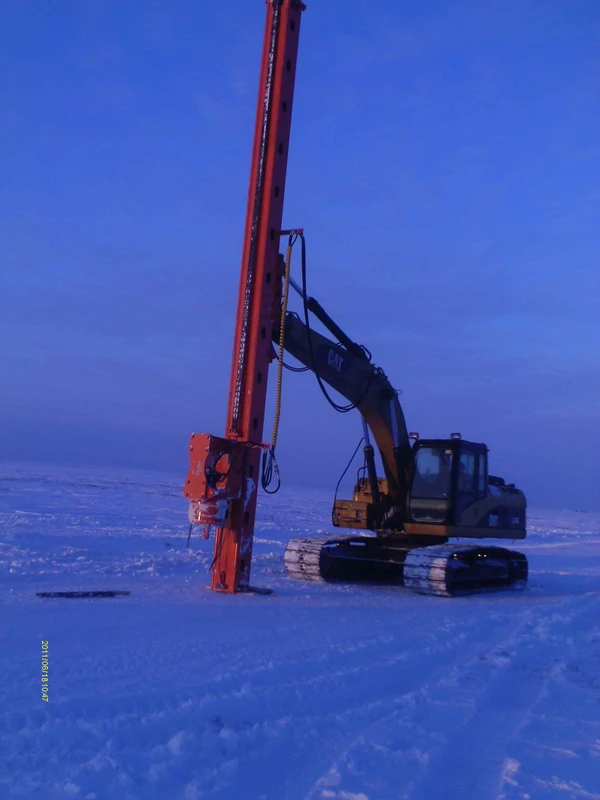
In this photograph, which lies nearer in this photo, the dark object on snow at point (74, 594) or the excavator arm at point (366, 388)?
the dark object on snow at point (74, 594)

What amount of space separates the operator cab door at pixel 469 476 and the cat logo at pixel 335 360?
9.31 ft

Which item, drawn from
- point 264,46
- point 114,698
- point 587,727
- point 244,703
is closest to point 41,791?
point 114,698

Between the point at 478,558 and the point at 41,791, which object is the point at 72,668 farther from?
the point at 478,558

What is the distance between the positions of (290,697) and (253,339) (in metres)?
6.15

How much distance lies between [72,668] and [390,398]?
913 cm

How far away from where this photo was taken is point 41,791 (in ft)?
12.0

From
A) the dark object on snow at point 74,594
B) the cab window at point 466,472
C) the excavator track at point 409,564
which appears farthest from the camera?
the cab window at point 466,472

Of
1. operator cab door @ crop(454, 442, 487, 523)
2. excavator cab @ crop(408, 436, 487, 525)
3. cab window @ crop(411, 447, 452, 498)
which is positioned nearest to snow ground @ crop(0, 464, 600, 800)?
excavator cab @ crop(408, 436, 487, 525)

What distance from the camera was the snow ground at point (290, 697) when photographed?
13.2 feet

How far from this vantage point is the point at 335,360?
41.2 feet
